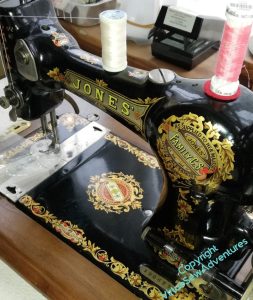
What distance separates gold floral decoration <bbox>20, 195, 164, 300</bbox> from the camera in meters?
0.84

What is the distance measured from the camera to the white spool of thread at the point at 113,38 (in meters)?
0.70

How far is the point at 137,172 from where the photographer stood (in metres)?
1.07

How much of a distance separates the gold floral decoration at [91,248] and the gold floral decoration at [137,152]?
0.27 m

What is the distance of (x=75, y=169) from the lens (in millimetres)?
1094

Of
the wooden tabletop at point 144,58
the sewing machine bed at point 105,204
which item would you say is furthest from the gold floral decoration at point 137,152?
the wooden tabletop at point 144,58

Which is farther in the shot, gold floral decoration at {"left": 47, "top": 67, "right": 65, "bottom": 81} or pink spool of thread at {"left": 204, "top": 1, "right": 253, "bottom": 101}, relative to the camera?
gold floral decoration at {"left": 47, "top": 67, "right": 65, "bottom": 81}

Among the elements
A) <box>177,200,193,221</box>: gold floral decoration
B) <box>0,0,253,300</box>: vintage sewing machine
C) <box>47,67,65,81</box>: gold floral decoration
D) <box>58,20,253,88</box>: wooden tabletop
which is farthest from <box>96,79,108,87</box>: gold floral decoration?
<box>58,20,253,88</box>: wooden tabletop

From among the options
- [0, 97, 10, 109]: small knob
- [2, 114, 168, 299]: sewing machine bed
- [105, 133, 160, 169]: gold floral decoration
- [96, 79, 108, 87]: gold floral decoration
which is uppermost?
[96, 79, 108, 87]: gold floral decoration

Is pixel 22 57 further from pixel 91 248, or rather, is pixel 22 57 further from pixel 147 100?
pixel 91 248

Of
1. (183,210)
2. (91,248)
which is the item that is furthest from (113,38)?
(91,248)

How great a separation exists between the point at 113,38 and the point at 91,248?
1.52 feet

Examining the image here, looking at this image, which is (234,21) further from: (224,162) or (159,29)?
(159,29)

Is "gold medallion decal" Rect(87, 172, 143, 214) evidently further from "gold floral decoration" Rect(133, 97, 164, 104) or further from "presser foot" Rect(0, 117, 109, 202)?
"gold floral decoration" Rect(133, 97, 164, 104)

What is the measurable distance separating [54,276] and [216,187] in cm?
41
